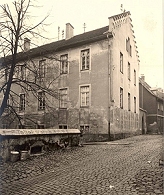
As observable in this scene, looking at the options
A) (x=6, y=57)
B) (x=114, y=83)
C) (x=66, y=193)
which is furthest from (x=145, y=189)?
(x=114, y=83)

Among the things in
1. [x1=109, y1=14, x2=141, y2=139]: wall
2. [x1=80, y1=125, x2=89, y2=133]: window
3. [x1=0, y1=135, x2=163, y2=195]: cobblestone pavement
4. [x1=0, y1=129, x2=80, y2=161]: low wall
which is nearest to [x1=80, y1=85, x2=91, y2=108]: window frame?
[x1=80, y1=125, x2=89, y2=133]: window

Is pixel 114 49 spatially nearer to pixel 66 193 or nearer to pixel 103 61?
pixel 103 61

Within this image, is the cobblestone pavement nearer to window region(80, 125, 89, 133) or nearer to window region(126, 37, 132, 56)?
window region(80, 125, 89, 133)

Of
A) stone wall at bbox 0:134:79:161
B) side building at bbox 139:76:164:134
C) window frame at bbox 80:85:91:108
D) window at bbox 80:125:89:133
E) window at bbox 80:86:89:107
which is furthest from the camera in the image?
side building at bbox 139:76:164:134

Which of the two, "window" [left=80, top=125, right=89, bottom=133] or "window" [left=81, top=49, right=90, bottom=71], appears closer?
"window" [left=80, top=125, right=89, bottom=133]

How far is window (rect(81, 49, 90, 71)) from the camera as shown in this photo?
19.2 meters

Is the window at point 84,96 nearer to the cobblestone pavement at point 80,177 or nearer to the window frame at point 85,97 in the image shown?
the window frame at point 85,97

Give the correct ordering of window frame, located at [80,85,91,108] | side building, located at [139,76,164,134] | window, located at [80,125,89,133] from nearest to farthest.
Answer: window, located at [80,125,89,133] → window frame, located at [80,85,91,108] → side building, located at [139,76,164,134]

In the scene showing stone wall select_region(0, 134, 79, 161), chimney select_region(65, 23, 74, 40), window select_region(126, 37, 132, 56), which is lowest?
stone wall select_region(0, 134, 79, 161)

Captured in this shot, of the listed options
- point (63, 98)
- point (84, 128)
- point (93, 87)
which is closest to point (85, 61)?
point (93, 87)

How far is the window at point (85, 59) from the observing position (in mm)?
19234

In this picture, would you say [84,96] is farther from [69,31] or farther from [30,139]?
[30,139]

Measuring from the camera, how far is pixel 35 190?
5062 mm

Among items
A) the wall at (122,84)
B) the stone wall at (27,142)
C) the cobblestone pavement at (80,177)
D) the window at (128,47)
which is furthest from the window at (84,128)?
the cobblestone pavement at (80,177)
